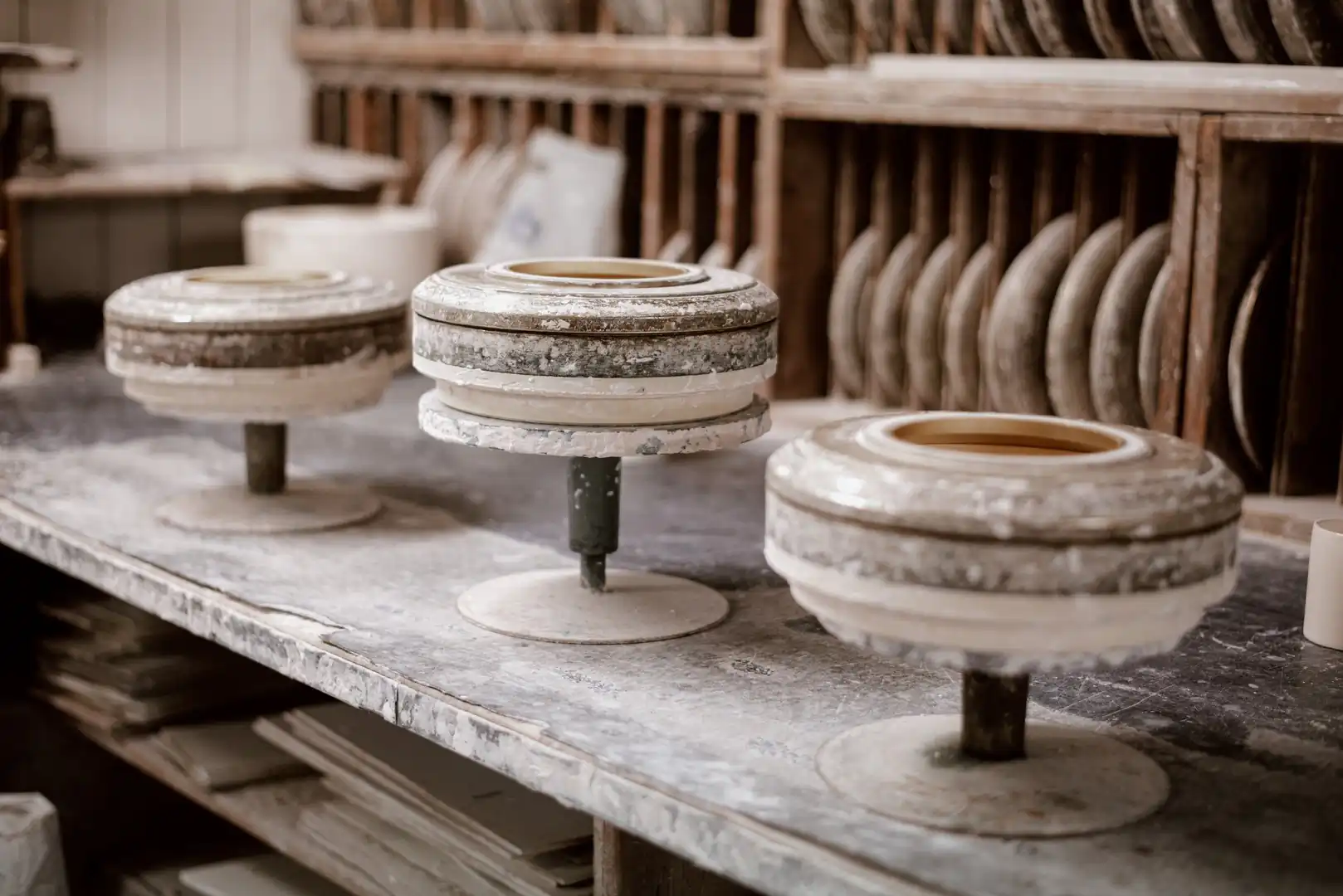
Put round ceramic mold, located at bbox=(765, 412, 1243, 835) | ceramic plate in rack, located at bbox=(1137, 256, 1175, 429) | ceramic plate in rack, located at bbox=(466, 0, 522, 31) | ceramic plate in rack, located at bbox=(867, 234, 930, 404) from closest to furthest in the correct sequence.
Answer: round ceramic mold, located at bbox=(765, 412, 1243, 835) → ceramic plate in rack, located at bbox=(1137, 256, 1175, 429) → ceramic plate in rack, located at bbox=(867, 234, 930, 404) → ceramic plate in rack, located at bbox=(466, 0, 522, 31)

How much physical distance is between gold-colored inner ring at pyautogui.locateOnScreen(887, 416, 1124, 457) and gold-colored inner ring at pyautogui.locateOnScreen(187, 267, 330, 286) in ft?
3.31

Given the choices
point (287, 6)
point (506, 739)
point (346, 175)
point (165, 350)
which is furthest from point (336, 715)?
point (287, 6)

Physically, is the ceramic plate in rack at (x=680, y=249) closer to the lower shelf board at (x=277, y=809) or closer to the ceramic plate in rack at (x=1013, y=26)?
the ceramic plate in rack at (x=1013, y=26)

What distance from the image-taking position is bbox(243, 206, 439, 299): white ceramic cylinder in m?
2.94

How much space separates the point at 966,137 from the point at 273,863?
141 centimetres

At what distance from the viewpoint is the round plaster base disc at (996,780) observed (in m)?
1.25

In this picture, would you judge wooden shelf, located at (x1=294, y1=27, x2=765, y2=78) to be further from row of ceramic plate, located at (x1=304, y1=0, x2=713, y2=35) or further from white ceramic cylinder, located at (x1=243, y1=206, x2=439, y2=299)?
white ceramic cylinder, located at (x1=243, y1=206, x2=439, y2=299)

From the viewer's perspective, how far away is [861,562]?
1.19 m

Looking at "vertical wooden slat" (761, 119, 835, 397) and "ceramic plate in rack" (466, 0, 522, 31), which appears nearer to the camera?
"vertical wooden slat" (761, 119, 835, 397)

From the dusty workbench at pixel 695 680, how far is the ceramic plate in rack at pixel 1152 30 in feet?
2.03

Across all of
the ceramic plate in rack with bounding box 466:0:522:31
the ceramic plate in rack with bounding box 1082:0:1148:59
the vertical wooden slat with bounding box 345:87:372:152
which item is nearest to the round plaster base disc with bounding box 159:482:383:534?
the ceramic plate in rack with bounding box 1082:0:1148:59

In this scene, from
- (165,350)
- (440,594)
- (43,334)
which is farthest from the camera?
(43,334)

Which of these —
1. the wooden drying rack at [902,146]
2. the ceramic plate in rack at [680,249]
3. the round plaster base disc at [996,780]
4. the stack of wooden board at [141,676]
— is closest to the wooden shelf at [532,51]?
the wooden drying rack at [902,146]

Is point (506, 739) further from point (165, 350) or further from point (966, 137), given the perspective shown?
point (966, 137)
